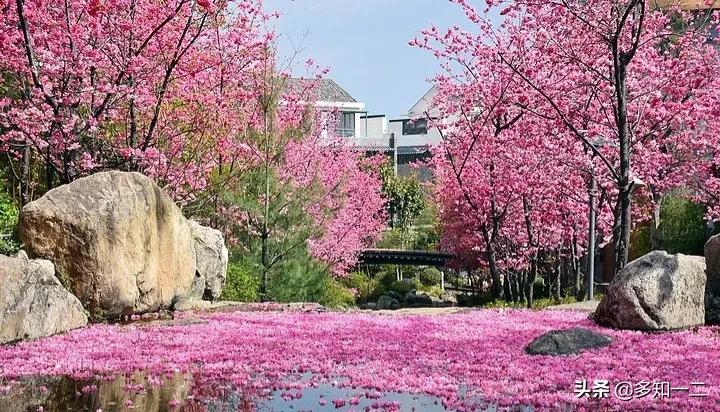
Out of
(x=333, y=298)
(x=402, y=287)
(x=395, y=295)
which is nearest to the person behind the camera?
(x=333, y=298)

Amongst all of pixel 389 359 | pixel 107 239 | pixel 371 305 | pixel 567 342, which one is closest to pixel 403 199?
pixel 371 305

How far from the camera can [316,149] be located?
24750 millimetres

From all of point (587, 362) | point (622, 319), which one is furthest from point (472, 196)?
point (587, 362)

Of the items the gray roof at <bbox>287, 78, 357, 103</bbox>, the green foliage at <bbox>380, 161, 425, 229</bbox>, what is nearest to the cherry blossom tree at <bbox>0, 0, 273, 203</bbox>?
the green foliage at <bbox>380, 161, 425, 229</bbox>

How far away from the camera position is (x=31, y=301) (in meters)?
10.4

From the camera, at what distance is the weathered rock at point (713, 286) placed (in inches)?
473

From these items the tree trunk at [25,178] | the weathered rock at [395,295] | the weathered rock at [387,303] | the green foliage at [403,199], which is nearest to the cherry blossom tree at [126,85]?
the tree trunk at [25,178]

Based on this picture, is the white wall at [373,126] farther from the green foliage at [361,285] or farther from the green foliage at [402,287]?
the green foliage at [402,287]

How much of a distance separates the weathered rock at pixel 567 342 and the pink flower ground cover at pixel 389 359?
6.5 inches

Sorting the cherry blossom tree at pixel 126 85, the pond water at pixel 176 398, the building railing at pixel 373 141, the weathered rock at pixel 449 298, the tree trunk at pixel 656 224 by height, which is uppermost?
the building railing at pixel 373 141

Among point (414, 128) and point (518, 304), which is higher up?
point (414, 128)

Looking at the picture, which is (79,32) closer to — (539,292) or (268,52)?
(268,52)

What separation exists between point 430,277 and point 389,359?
30.5 metres

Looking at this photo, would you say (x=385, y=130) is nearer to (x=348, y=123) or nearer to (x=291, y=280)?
(x=348, y=123)
